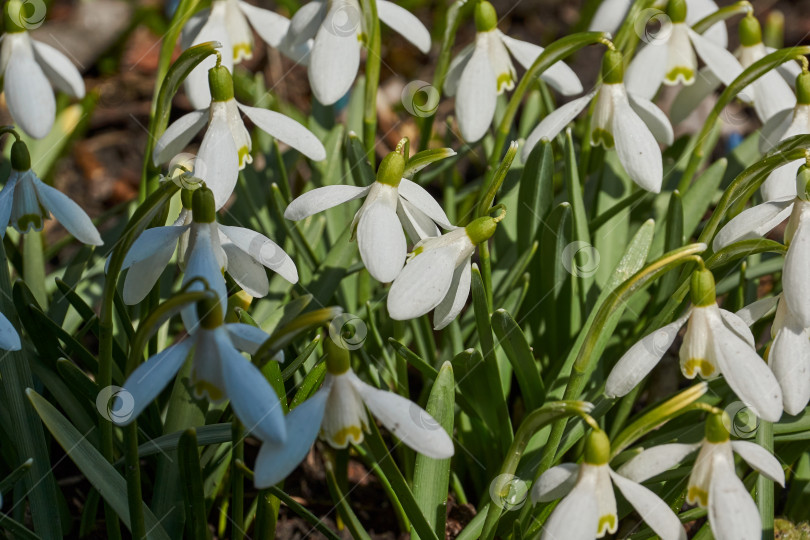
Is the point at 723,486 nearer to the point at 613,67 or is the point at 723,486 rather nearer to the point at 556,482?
the point at 556,482

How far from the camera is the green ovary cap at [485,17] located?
1465mm

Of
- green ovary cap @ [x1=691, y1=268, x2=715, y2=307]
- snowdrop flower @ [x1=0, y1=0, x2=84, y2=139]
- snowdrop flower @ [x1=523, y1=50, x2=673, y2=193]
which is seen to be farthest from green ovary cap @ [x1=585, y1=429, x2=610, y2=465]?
snowdrop flower @ [x1=0, y1=0, x2=84, y2=139]

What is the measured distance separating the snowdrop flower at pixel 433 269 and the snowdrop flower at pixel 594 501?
0.82ft

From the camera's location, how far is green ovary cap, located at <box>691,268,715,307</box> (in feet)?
3.28

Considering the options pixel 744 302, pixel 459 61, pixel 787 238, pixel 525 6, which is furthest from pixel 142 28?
pixel 787 238

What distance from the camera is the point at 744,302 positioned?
1.56 metres

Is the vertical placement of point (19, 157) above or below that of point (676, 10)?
below

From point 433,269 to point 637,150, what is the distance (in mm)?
432

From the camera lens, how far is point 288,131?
4.25 ft

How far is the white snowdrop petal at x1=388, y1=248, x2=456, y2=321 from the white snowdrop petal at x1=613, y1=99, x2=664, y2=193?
393 millimetres

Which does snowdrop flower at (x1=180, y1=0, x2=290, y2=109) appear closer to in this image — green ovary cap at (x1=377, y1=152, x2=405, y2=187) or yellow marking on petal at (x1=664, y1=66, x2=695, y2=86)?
green ovary cap at (x1=377, y1=152, x2=405, y2=187)

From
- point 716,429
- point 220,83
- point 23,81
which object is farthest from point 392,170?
point 23,81

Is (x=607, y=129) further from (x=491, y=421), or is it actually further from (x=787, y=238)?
(x=491, y=421)
